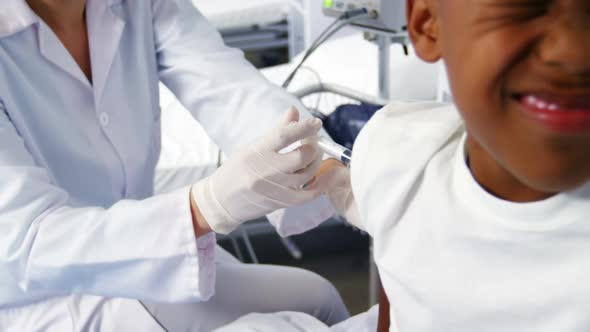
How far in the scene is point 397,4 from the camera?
1564 millimetres

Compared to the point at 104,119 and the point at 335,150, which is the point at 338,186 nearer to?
the point at 335,150

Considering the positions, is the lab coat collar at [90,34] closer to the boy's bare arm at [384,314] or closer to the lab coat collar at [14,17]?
the lab coat collar at [14,17]

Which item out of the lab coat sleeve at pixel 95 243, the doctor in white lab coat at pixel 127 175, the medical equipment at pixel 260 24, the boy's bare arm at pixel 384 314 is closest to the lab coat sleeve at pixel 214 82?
the doctor in white lab coat at pixel 127 175

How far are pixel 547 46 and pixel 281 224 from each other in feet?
2.63

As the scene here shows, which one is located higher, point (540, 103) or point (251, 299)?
point (540, 103)

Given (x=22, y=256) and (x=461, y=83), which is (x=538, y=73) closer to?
(x=461, y=83)

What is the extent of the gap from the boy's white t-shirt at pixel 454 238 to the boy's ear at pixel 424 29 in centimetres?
13

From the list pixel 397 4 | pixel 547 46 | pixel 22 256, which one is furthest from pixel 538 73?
pixel 397 4

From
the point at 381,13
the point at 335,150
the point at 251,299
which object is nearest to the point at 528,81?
the point at 335,150

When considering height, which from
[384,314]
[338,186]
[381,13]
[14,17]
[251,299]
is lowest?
[251,299]

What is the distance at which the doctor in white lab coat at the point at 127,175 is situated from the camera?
1.03m

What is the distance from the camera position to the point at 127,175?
131 centimetres

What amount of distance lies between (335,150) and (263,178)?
A: 0.40ft

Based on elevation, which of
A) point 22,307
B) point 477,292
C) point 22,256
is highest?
point 477,292
